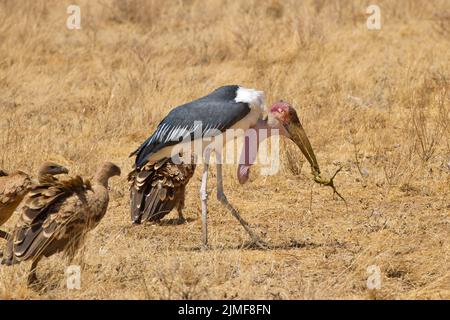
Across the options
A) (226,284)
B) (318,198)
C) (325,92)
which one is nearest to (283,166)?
(318,198)

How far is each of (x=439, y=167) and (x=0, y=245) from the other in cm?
392

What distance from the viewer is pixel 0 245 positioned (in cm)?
691

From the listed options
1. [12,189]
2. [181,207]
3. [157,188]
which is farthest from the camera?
[181,207]

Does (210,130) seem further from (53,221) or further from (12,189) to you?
(53,221)

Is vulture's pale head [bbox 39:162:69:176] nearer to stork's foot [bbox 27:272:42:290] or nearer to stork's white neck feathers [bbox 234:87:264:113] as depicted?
stork's foot [bbox 27:272:42:290]

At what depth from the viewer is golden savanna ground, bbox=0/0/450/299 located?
598 centimetres

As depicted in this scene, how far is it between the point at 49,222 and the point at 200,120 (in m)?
1.66

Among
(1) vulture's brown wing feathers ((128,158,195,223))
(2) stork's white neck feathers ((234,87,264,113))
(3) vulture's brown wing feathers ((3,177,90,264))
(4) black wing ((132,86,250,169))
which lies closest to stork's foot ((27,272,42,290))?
(3) vulture's brown wing feathers ((3,177,90,264))

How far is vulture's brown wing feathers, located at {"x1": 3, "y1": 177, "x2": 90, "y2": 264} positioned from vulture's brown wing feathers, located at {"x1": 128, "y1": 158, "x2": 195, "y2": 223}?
1.65 meters

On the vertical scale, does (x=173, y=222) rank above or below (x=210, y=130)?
below

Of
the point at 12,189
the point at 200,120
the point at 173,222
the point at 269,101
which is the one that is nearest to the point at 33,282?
the point at 12,189

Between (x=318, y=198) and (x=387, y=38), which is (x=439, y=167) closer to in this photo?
(x=318, y=198)

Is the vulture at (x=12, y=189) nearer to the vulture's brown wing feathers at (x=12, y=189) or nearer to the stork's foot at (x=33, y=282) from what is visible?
the vulture's brown wing feathers at (x=12, y=189)

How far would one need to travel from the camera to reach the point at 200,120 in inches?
270
